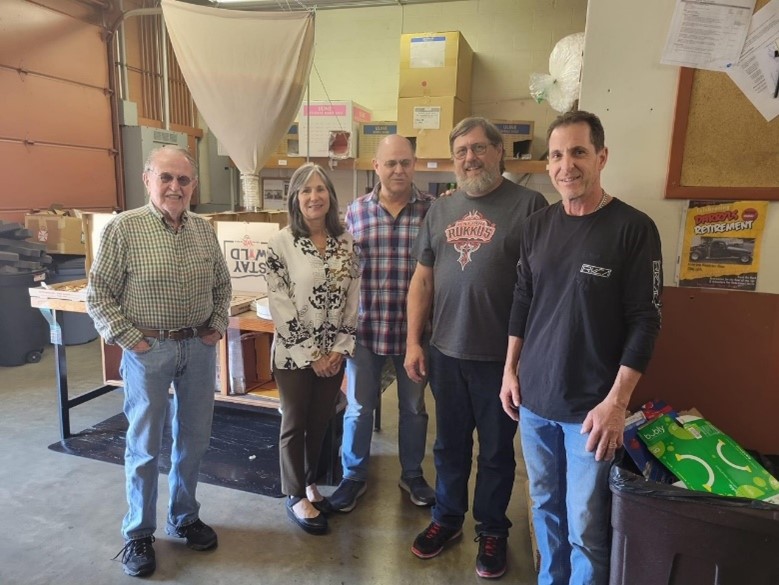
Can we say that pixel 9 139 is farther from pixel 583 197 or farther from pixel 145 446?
pixel 583 197

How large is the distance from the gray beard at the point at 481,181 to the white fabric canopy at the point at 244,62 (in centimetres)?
119

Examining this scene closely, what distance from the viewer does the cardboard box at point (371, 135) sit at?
5.07 metres

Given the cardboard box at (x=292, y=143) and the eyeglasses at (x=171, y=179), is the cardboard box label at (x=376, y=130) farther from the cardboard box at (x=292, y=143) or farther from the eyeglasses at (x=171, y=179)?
the eyeglasses at (x=171, y=179)

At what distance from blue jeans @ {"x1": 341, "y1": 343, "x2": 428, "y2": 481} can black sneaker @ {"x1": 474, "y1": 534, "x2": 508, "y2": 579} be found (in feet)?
1.77

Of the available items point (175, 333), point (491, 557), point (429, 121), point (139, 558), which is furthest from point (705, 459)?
point (429, 121)

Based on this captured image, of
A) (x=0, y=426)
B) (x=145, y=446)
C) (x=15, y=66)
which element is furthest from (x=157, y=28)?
(x=145, y=446)

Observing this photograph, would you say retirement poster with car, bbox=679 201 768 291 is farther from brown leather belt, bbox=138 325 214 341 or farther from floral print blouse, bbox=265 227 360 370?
brown leather belt, bbox=138 325 214 341

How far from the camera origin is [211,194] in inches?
262

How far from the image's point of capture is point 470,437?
1.99 meters

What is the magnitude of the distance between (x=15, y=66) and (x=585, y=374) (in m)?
5.51

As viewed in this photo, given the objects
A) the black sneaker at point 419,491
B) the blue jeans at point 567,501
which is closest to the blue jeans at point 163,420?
the black sneaker at point 419,491

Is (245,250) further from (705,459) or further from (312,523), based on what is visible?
(705,459)

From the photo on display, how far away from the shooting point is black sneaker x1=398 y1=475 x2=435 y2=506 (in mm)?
2416

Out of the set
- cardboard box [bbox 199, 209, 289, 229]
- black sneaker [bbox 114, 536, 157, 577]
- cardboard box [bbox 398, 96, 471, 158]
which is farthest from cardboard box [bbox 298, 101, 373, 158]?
black sneaker [bbox 114, 536, 157, 577]
